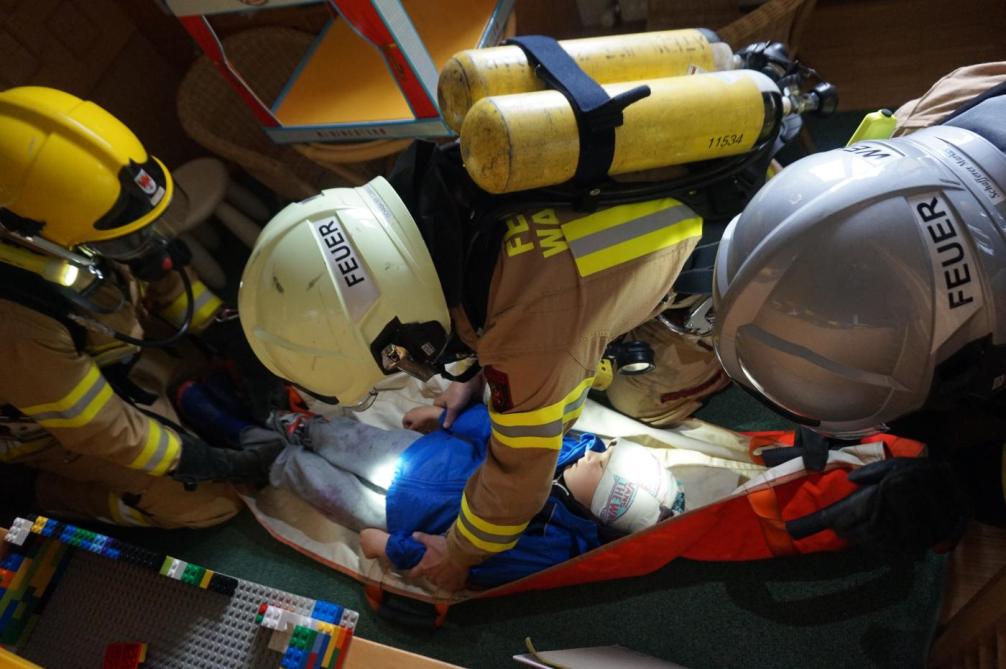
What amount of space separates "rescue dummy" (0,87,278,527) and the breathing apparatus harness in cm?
103

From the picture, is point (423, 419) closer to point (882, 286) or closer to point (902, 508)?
point (902, 508)

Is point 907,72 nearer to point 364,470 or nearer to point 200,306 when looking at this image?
point 364,470

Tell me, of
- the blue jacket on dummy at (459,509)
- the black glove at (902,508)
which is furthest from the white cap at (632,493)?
the black glove at (902,508)

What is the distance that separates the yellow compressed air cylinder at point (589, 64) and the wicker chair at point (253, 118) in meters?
1.48

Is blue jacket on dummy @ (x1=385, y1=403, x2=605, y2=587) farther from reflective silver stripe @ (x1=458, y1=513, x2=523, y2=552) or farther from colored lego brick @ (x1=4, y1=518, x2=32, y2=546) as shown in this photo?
colored lego brick @ (x1=4, y1=518, x2=32, y2=546)

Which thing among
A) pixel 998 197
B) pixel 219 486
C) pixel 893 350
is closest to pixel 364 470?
→ pixel 219 486

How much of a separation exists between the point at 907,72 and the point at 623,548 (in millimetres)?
2694

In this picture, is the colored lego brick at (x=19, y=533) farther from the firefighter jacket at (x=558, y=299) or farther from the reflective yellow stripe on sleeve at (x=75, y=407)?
the firefighter jacket at (x=558, y=299)

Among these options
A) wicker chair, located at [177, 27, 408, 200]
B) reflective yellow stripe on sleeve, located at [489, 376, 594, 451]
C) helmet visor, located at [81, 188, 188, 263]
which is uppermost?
wicker chair, located at [177, 27, 408, 200]

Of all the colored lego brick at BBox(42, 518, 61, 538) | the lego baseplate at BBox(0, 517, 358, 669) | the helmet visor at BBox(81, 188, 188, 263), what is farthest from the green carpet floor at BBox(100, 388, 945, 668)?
the helmet visor at BBox(81, 188, 188, 263)

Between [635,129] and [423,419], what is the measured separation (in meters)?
1.73

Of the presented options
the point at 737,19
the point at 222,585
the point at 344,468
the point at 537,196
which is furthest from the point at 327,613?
the point at 737,19

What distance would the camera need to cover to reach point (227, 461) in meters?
2.58

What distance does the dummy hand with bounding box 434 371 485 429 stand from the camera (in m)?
2.64
